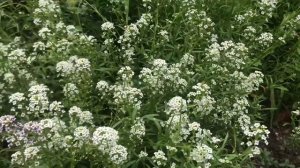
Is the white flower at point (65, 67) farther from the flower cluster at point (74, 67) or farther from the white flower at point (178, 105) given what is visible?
the white flower at point (178, 105)

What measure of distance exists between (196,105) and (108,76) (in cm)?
83

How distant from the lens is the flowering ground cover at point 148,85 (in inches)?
127

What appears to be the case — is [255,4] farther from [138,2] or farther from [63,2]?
[63,2]

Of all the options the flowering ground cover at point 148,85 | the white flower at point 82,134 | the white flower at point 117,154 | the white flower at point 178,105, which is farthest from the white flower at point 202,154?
the white flower at point 82,134

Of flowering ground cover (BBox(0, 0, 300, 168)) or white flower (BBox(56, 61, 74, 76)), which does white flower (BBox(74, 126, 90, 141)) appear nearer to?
flowering ground cover (BBox(0, 0, 300, 168))

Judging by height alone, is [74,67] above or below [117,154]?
above

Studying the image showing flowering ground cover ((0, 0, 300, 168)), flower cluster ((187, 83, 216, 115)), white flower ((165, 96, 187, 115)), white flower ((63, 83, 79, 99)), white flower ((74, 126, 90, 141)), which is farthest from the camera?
flower cluster ((187, 83, 216, 115))

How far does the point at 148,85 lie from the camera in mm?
3766

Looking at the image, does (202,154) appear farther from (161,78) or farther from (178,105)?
(161,78)

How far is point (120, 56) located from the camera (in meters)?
4.23

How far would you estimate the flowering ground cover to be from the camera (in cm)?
322

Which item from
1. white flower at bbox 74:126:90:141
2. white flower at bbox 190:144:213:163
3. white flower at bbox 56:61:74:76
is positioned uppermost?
white flower at bbox 56:61:74:76

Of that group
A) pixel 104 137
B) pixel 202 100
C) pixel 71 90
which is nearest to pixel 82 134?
pixel 104 137

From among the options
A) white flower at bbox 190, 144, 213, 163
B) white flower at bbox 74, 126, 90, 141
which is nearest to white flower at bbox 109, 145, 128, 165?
white flower at bbox 74, 126, 90, 141
